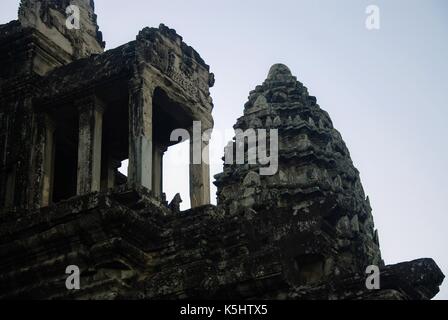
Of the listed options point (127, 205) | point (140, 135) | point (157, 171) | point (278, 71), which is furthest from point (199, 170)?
point (278, 71)

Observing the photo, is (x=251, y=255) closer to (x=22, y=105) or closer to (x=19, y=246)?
(x=19, y=246)

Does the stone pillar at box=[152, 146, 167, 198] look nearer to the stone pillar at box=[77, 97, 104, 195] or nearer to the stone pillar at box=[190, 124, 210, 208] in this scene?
the stone pillar at box=[190, 124, 210, 208]

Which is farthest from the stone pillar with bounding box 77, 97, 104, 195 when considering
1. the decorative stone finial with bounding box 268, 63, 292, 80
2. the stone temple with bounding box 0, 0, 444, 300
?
the decorative stone finial with bounding box 268, 63, 292, 80

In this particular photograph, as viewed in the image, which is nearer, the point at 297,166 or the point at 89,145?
the point at 89,145

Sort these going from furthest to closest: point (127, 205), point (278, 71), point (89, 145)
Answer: point (278, 71) < point (89, 145) < point (127, 205)

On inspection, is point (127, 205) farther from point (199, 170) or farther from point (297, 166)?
point (297, 166)

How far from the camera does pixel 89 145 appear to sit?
14.9 m

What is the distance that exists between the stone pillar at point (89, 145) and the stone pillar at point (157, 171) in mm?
1464

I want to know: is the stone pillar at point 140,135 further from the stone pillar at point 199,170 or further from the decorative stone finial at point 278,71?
the decorative stone finial at point 278,71

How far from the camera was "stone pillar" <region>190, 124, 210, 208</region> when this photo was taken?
15.5 metres

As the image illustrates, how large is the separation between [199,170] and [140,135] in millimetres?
1727

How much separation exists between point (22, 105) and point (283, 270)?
6.64m

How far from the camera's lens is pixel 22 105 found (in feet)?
51.9
